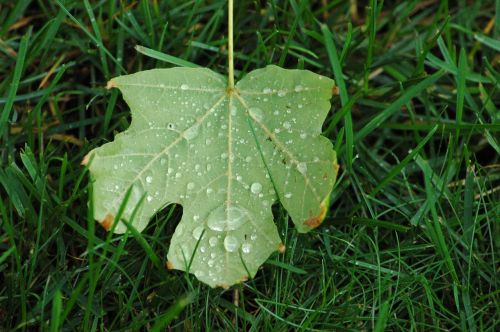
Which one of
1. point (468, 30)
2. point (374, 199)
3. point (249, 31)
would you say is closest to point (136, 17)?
point (249, 31)

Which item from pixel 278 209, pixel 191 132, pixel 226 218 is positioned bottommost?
pixel 278 209

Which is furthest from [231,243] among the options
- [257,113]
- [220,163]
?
[257,113]

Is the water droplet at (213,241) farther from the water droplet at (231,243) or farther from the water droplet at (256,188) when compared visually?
the water droplet at (256,188)

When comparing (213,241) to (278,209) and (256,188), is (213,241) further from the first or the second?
(278,209)

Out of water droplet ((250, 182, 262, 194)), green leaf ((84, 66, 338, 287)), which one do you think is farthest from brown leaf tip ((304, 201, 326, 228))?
water droplet ((250, 182, 262, 194))

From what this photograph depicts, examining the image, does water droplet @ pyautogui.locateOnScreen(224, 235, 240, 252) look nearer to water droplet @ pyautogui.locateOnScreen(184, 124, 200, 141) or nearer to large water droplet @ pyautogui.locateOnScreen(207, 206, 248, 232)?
large water droplet @ pyautogui.locateOnScreen(207, 206, 248, 232)

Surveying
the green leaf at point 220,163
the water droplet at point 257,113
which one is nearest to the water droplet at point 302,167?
the green leaf at point 220,163
